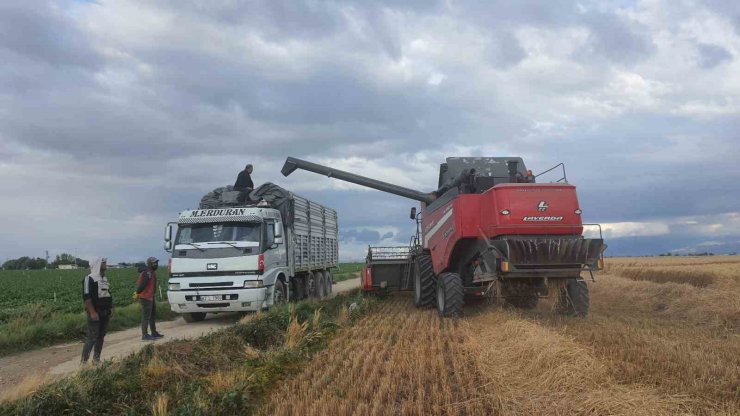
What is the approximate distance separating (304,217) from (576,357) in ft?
42.0

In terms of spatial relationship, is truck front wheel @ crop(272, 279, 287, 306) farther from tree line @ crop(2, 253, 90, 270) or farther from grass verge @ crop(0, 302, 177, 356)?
tree line @ crop(2, 253, 90, 270)

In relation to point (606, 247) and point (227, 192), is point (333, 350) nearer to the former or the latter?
point (606, 247)

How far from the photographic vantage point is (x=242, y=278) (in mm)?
13438

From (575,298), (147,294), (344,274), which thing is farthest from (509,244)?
(344,274)

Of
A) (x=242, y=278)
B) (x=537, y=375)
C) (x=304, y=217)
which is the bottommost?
(x=537, y=375)

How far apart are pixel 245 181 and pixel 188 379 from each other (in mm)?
9659

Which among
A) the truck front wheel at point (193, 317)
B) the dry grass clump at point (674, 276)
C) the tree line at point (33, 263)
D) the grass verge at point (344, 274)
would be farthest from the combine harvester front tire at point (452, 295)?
the tree line at point (33, 263)

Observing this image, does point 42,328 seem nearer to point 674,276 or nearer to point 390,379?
point 390,379

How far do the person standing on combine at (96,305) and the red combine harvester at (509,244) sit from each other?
6.71 m

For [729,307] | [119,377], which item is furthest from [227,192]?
[729,307]

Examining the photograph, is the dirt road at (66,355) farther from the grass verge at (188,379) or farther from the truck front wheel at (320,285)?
the truck front wheel at (320,285)

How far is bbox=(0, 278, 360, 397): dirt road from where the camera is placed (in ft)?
27.8

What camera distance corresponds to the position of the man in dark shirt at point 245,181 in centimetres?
1583

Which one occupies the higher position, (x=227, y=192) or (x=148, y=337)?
(x=227, y=192)
